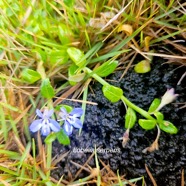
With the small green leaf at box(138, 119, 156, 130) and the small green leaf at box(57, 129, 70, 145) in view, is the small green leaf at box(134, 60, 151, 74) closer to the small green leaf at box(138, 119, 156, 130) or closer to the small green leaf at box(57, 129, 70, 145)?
the small green leaf at box(138, 119, 156, 130)

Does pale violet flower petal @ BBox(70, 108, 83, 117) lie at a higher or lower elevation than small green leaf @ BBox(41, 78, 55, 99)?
lower

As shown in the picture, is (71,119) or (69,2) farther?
(69,2)

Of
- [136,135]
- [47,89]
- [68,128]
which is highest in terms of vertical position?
[47,89]

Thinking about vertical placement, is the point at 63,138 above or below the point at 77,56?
below

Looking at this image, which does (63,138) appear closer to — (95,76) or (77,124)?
(77,124)

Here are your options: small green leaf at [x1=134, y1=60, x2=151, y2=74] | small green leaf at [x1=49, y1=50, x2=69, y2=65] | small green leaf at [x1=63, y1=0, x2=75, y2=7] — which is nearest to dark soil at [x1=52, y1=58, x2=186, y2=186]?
small green leaf at [x1=134, y1=60, x2=151, y2=74]

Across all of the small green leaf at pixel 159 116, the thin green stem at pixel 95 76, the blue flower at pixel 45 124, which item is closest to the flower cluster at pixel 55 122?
the blue flower at pixel 45 124

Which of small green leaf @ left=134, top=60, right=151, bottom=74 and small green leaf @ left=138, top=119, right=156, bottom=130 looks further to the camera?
small green leaf @ left=134, top=60, right=151, bottom=74

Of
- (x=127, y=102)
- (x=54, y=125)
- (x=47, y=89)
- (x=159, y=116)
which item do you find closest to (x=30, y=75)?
(x=47, y=89)
